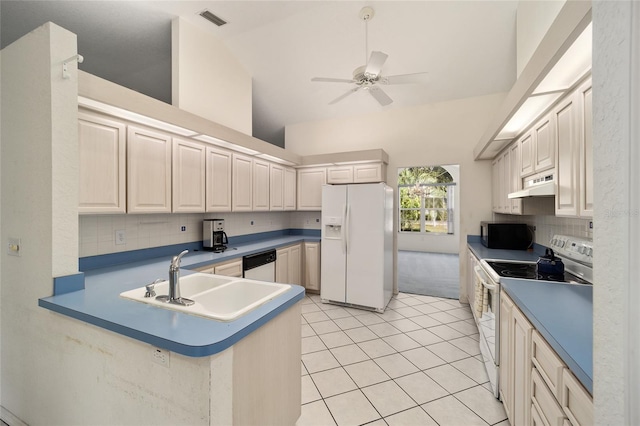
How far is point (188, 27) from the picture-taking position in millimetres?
2828

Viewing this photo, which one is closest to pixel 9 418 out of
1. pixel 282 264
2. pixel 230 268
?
pixel 230 268

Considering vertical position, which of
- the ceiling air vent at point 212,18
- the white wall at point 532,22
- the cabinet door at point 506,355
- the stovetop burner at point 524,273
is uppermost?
the ceiling air vent at point 212,18

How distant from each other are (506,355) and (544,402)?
23.8 inches

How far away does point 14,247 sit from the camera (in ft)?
5.23

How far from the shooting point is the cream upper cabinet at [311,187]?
4.50 m

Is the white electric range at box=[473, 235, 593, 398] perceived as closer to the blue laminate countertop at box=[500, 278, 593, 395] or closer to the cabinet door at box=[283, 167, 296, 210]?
the blue laminate countertop at box=[500, 278, 593, 395]

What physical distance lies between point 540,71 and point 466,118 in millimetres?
2721

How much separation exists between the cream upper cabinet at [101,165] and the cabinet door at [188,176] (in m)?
0.49

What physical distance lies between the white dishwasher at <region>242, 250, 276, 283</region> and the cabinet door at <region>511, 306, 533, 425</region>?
2.58 metres

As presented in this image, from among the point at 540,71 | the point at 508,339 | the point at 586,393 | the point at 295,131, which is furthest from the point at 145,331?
the point at 295,131

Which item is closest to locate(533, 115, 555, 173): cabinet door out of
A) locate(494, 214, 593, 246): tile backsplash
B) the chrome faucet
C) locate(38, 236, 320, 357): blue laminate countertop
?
locate(494, 214, 593, 246): tile backsplash

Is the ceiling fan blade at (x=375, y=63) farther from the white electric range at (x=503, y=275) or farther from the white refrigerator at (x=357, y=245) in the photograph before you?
the white electric range at (x=503, y=275)

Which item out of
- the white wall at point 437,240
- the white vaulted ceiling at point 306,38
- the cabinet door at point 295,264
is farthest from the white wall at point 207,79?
the white wall at point 437,240

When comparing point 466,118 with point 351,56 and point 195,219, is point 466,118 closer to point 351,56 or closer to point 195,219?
point 351,56
